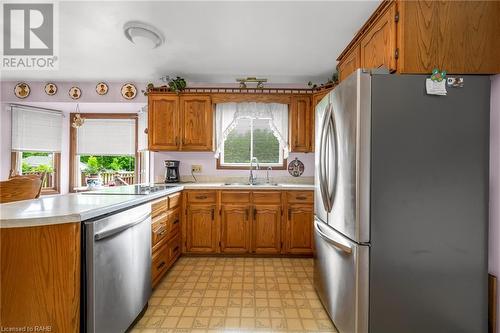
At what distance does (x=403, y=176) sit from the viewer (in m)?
1.34

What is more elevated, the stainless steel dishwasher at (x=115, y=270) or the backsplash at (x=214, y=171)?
the backsplash at (x=214, y=171)

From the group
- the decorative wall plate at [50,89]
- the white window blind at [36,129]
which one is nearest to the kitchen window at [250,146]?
the decorative wall plate at [50,89]

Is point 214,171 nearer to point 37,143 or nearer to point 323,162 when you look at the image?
point 323,162

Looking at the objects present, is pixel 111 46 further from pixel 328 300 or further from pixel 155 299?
pixel 328 300

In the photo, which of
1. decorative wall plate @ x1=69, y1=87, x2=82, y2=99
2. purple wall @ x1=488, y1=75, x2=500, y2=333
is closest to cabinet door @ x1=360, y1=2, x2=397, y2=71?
purple wall @ x1=488, y1=75, x2=500, y2=333

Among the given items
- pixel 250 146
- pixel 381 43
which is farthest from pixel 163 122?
pixel 381 43

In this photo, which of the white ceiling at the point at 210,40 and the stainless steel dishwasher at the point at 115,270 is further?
the white ceiling at the point at 210,40

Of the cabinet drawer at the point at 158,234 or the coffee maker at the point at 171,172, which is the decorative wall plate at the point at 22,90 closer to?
the coffee maker at the point at 171,172

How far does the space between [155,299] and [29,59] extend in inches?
128

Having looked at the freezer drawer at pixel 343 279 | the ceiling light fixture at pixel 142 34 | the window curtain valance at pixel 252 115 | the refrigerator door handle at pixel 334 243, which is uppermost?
the ceiling light fixture at pixel 142 34

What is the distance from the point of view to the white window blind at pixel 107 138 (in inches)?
181

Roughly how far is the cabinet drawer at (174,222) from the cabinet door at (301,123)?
5.86 feet

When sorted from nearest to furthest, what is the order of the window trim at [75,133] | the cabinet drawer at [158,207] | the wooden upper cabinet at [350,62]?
1. the wooden upper cabinet at [350,62]
2. the cabinet drawer at [158,207]
3. the window trim at [75,133]

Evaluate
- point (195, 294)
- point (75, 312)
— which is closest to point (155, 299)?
point (195, 294)
